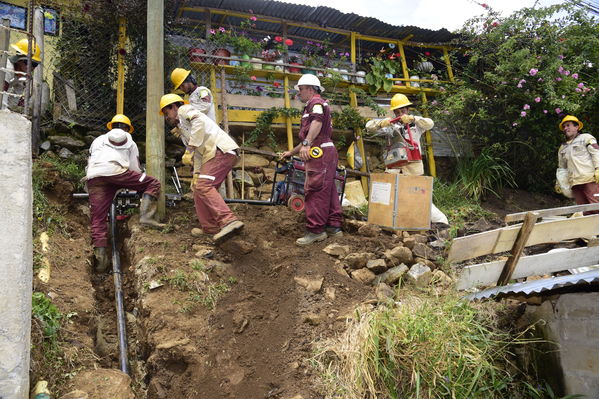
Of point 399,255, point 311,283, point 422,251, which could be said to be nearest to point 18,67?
point 311,283

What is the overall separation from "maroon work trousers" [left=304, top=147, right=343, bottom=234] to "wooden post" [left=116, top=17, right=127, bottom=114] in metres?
3.40

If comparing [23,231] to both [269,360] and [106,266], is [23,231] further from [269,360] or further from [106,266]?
[106,266]

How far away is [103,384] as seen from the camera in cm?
319

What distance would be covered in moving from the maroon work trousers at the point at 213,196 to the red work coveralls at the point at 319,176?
865 mm

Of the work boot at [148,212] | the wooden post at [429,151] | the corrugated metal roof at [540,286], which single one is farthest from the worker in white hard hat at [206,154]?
the wooden post at [429,151]

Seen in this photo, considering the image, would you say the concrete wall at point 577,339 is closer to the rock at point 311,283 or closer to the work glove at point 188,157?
the rock at point 311,283

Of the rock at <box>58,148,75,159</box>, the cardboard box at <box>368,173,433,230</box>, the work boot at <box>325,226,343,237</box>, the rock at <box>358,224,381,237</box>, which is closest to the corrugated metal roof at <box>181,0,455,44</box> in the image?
the rock at <box>58,148,75,159</box>

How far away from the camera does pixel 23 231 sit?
280cm

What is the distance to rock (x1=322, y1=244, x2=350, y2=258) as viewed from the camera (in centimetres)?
493

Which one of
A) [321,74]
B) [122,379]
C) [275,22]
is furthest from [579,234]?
[275,22]

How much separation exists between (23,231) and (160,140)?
2918 mm

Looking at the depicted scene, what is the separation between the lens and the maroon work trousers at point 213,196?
489cm

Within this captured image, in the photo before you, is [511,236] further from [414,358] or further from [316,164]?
[316,164]

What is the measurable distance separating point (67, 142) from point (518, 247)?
605 cm
